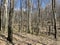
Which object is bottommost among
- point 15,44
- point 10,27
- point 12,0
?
point 15,44

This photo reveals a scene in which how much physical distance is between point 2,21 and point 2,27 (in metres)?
0.91

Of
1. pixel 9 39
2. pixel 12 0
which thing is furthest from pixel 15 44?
pixel 12 0

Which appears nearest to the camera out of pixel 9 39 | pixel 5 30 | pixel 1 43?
pixel 1 43

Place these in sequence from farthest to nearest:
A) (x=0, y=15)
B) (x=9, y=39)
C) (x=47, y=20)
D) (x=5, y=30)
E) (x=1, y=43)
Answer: (x=47, y=20) < (x=0, y=15) < (x=5, y=30) < (x=9, y=39) < (x=1, y=43)

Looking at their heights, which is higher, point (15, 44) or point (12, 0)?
point (12, 0)

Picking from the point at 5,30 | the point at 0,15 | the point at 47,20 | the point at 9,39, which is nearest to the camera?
the point at 9,39

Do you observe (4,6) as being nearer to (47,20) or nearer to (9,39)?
(9,39)

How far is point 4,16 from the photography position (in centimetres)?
1697

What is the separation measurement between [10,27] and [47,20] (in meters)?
35.4

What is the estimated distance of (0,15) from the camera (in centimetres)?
1766

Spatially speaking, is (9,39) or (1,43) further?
(9,39)

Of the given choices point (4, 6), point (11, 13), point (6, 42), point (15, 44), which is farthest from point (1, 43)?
point (4, 6)

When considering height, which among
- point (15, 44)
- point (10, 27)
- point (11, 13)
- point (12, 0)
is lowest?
point (15, 44)

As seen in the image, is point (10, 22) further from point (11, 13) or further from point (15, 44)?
point (15, 44)
